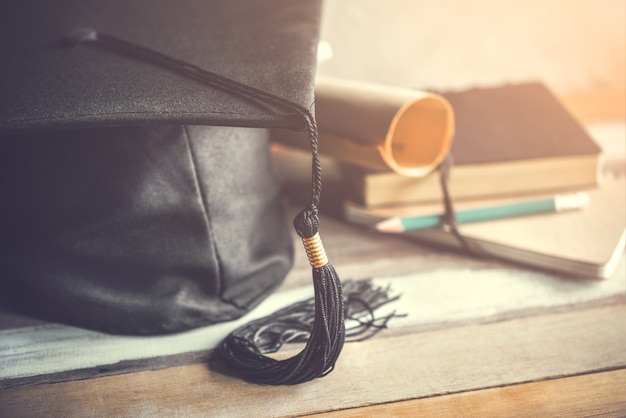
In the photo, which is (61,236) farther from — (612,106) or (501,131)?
(612,106)

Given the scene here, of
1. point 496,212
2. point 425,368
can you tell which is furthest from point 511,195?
point 425,368

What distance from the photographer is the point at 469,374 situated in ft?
2.27

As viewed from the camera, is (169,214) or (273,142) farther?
(273,142)

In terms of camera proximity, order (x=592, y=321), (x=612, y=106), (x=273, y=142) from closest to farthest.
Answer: (x=592, y=321) → (x=273, y=142) → (x=612, y=106)

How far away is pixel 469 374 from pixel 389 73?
741 millimetres

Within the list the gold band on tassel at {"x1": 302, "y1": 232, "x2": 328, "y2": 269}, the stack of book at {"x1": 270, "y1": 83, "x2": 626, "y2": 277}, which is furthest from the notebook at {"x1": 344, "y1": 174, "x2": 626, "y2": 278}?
the gold band on tassel at {"x1": 302, "y1": 232, "x2": 328, "y2": 269}

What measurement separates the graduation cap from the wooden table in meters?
0.03

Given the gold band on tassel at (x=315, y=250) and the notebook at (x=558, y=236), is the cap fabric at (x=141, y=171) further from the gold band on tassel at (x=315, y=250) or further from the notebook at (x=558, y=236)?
the notebook at (x=558, y=236)

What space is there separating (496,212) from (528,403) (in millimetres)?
318

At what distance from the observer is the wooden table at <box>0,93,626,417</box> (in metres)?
0.66

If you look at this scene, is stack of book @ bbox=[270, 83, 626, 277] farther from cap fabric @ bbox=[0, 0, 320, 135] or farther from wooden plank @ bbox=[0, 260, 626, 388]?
cap fabric @ bbox=[0, 0, 320, 135]

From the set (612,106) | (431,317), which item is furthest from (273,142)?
(612,106)

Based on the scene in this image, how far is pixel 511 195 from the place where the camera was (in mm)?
951

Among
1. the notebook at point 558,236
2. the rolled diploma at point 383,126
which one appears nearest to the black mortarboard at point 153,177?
the rolled diploma at point 383,126
